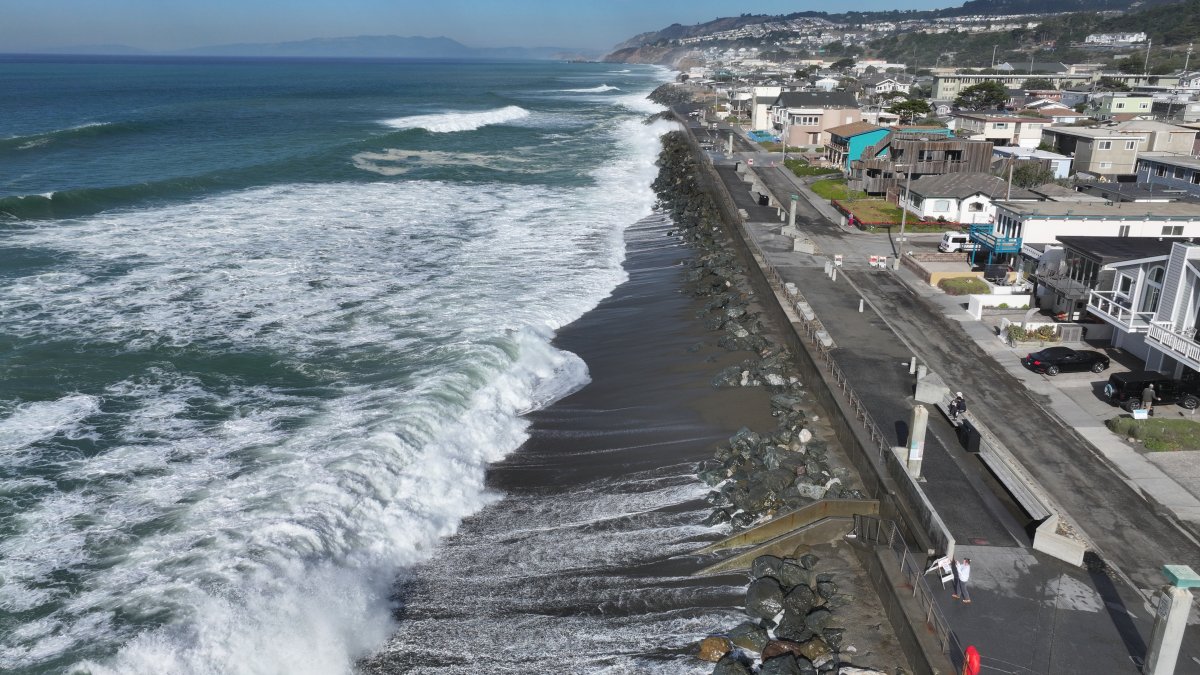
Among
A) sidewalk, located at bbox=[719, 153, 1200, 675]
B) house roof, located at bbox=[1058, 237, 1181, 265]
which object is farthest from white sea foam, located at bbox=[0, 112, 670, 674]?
Answer: house roof, located at bbox=[1058, 237, 1181, 265]

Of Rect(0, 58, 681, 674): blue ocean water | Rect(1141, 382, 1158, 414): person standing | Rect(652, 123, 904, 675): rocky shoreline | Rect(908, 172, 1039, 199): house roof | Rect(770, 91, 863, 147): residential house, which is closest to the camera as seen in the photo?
Rect(652, 123, 904, 675): rocky shoreline

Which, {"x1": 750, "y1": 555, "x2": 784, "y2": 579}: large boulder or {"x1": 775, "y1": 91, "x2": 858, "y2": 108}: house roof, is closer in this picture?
{"x1": 750, "y1": 555, "x2": 784, "y2": 579}: large boulder

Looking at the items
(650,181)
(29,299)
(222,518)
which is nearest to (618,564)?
Result: (222,518)

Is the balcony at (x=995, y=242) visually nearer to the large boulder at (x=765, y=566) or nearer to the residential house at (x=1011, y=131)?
the large boulder at (x=765, y=566)

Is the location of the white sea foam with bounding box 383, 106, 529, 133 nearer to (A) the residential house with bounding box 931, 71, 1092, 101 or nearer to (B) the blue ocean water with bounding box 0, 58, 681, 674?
(B) the blue ocean water with bounding box 0, 58, 681, 674

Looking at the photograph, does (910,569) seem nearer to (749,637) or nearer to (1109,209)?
(749,637)

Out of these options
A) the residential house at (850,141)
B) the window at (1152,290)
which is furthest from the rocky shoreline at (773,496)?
the residential house at (850,141)
